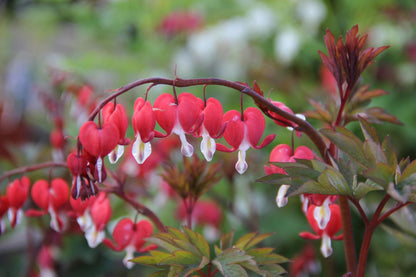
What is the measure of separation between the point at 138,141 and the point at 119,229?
211mm

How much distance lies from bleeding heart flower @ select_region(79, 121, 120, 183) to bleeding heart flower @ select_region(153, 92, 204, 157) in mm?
74

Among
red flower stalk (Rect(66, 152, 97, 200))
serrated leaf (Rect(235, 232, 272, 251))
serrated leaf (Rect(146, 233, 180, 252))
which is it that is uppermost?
red flower stalk (Rect(66, 152, 97, 200))

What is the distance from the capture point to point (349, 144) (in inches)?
23.7

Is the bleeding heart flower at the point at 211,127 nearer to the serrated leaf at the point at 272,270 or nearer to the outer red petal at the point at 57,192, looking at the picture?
the serrated leaf at the point at 272,270

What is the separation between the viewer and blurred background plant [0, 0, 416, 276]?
1506mm

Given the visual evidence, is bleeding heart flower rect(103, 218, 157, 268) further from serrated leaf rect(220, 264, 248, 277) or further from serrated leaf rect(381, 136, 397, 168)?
serrated leaf rect(381, 136, 397, 168)

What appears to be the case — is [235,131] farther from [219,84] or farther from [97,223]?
[97,223]

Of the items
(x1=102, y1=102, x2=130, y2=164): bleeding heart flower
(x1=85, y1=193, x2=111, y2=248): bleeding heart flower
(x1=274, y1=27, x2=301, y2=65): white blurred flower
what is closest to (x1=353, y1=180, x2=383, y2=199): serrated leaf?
(x1=102, y1=102, x2=130, y2=164): bleeding heart flower

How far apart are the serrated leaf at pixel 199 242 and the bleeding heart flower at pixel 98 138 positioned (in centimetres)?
16

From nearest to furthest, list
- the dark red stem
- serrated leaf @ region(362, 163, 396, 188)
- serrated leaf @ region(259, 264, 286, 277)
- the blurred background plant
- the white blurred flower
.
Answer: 1. serrated leaf @ region(362, 163, 396, 188)
2. serrated leaf @ region(259, 264, 286, 277)
3. the dark red stem
4. the blurred background plant
5. the white blurred flower

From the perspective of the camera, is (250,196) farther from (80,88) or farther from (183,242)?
(183,242)

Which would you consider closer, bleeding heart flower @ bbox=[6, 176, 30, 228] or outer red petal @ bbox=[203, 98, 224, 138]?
outer red petal @ bbox=[203, 98, 224, 138]


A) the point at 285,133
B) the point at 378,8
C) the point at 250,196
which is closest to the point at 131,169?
the point at 250,196

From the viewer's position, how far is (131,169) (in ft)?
5.43
